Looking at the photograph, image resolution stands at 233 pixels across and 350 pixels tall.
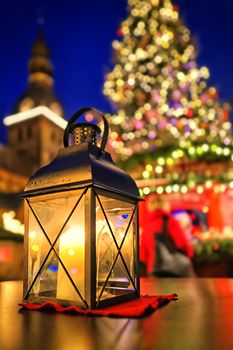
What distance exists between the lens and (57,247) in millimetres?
643

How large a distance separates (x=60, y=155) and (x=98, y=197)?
0.13 meters

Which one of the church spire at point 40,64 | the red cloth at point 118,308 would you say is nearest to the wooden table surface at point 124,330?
the red cloth at point 118,308

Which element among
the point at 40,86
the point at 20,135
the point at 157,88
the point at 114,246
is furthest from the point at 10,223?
the point at 40,86

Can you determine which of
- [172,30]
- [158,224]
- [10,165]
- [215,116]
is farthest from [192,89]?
[10,165]

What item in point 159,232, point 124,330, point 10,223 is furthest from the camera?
point 10,223

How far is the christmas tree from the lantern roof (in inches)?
231

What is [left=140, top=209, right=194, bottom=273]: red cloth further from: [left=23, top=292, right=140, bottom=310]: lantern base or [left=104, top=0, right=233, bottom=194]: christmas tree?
[left=104, top=0, right=233, bottom=194]: christmas tree

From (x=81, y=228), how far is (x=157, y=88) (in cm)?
682

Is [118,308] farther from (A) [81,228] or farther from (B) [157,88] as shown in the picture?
(B) [157,88]

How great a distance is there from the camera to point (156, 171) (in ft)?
16.0

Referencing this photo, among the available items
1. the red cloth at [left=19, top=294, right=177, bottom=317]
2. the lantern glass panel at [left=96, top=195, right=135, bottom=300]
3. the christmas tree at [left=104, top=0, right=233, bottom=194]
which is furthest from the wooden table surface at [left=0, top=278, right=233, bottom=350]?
the christmas tree at [left=104, top=0, right=233, bottom=194]

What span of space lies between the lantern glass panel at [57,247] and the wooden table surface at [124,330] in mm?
62

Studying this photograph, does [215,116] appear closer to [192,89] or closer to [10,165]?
[192,89]

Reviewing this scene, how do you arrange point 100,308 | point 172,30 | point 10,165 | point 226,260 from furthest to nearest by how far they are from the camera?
point 10,165 → point 172,30 → point 226,260 → point 100,308
